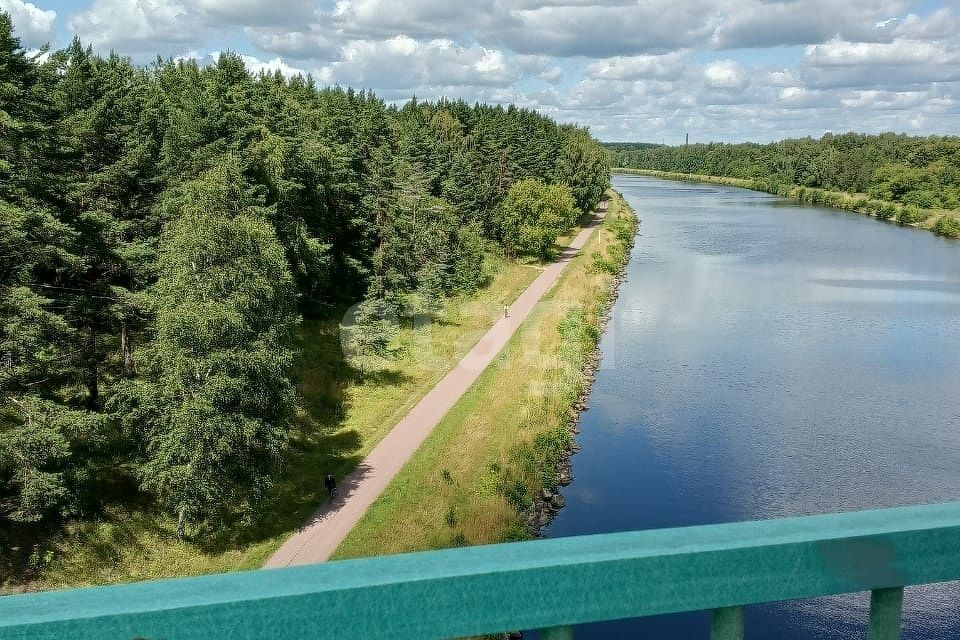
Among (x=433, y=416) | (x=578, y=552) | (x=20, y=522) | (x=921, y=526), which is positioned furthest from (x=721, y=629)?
(x=433, y=416)

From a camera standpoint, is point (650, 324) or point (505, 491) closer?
→ point (505, 491)

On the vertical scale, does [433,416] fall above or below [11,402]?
below

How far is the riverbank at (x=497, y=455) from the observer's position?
19391 mm

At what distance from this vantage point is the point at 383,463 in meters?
23.4

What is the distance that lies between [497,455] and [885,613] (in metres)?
22.7

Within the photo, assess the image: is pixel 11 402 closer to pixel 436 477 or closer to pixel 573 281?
pixel 436 477

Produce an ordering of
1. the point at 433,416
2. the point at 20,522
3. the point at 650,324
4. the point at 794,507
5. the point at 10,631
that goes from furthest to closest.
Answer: the point at 650,324 < the point at 433,416 < the point at 794,507 < the point at 20,522 < the point at 10,631

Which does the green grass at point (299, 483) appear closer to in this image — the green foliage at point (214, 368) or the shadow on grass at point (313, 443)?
the shadow on grass at point (313, 443)

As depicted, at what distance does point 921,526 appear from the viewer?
1487 mm

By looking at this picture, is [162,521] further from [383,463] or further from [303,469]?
[383,463]

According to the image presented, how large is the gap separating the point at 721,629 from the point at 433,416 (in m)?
25.8

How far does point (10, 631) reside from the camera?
1.25 meters

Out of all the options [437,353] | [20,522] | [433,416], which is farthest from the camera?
[437,353]

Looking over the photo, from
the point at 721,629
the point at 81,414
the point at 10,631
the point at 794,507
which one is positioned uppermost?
the point at 10,631
